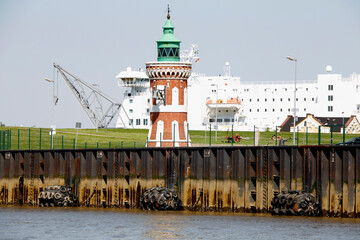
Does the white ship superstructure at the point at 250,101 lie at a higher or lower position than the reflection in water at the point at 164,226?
higher

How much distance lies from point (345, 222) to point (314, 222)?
1541mm

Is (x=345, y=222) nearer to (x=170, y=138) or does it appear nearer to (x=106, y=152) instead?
(x=106, y=152)

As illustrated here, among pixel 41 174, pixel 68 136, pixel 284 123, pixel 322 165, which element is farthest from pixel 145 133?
pixel 322 165

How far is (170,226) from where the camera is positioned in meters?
46.3

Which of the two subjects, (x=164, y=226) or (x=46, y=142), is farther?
(x=46, y=142)

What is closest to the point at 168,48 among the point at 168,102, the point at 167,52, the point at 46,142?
the point at 167,52

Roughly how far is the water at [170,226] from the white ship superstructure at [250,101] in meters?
76.8

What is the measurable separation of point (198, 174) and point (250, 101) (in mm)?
85014

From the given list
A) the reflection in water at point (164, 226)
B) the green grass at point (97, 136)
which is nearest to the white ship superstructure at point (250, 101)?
the green grass at point (97, 136)

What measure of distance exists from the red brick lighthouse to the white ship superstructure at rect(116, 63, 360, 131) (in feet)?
190

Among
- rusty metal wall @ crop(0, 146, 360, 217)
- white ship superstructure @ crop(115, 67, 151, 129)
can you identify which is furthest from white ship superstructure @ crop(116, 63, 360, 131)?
rusty metal wall @ crop(0, 146, 360, 217)

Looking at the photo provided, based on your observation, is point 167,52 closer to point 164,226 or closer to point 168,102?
point 168,102

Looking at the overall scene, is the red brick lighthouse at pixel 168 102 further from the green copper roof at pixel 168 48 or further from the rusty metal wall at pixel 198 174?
the rusty metal wall at pixel 198 174

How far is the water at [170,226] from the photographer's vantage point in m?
42.7
